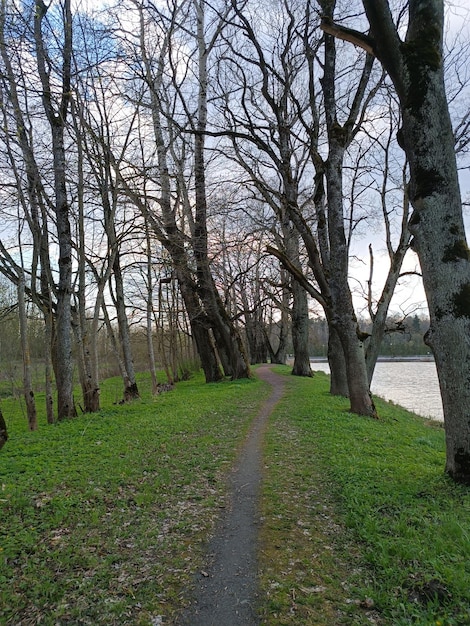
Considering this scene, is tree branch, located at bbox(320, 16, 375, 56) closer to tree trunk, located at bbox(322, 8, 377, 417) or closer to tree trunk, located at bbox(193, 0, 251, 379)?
tree trunk, located at bbox(322, 8, 377, 417)

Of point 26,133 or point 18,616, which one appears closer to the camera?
point 18,616

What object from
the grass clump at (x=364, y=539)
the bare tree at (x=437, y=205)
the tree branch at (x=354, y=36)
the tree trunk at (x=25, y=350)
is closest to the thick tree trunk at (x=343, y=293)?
the grass clump at (x=364, y=539)

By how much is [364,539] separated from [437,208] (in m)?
3.54

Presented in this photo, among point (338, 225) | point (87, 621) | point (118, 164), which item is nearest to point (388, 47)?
point (338, 225)

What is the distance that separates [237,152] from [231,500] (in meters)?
11.5

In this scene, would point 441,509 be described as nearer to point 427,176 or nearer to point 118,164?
point 427,176

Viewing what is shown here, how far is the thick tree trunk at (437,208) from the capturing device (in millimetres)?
4391

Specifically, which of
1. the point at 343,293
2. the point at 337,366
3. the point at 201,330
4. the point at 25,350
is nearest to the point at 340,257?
the point at 343,293

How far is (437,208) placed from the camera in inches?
177

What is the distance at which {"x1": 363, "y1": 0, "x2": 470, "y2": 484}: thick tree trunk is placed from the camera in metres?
4.39

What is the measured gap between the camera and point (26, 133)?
33.7 feet

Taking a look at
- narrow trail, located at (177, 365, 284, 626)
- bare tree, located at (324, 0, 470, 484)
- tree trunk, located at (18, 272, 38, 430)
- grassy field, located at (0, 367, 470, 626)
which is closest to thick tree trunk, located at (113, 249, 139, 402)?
tree trunk, located at (18, 272, 38, 430)

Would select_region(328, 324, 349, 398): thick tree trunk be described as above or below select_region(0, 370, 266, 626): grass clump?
above

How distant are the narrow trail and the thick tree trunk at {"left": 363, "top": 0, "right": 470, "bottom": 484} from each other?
2.43 metres
